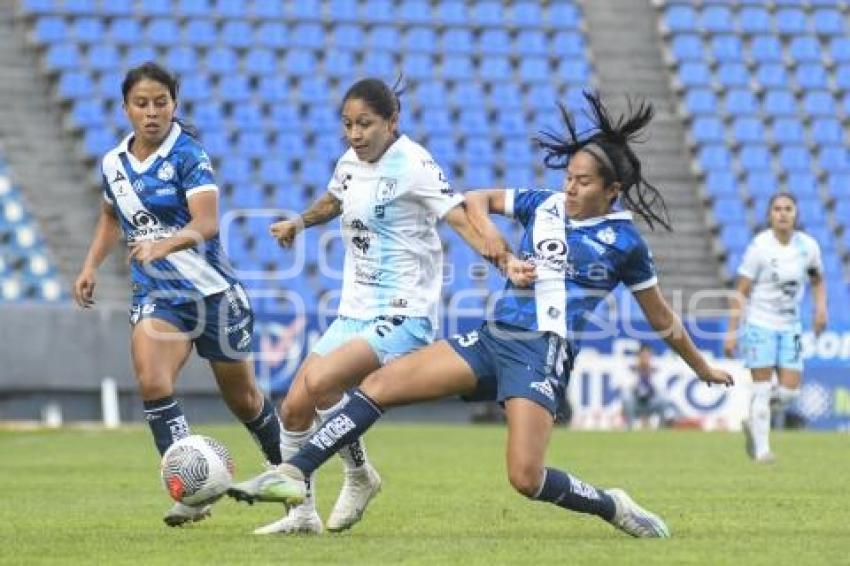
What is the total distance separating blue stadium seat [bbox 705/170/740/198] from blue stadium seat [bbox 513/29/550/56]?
3.66 metres

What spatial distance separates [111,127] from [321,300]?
486cm

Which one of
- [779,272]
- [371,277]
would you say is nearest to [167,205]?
[371,277]

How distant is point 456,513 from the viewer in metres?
10.9

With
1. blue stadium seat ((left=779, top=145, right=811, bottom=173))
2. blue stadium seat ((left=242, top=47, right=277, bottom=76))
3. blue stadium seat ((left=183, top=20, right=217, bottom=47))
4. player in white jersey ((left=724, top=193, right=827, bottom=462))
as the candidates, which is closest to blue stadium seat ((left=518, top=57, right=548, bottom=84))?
blue stadium seat ((left=779, top=145, right=811, bottom=173))

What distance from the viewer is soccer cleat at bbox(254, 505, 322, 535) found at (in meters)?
9.45

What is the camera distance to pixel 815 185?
32375 millimetres

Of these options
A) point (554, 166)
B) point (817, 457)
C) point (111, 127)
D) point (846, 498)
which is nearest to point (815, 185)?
point (111, 127)

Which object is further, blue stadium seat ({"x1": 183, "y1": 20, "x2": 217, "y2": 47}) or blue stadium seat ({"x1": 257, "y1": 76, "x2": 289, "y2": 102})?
blue stadium seat ({"x1": 183, "y1": 20, "x2": 217, "y2": 47})

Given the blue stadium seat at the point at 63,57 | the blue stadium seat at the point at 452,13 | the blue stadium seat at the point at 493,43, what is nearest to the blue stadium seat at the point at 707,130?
the blue stadium seat at the point at 493,43

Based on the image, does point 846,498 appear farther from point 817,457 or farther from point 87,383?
point 87,383

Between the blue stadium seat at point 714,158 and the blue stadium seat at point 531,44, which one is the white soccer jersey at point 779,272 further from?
the blue stadium seat at point 531,44

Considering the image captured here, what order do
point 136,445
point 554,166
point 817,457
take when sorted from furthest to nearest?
point 136,445 < point 817,457 < point 554,166

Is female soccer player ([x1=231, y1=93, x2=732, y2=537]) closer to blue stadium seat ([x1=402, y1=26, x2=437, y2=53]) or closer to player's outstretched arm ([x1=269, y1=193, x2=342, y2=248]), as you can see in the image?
player's outstretched arm ([x1=269, y1=193, x2=342, y2=248])

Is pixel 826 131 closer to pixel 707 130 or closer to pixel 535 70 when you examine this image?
pixel 707 130
